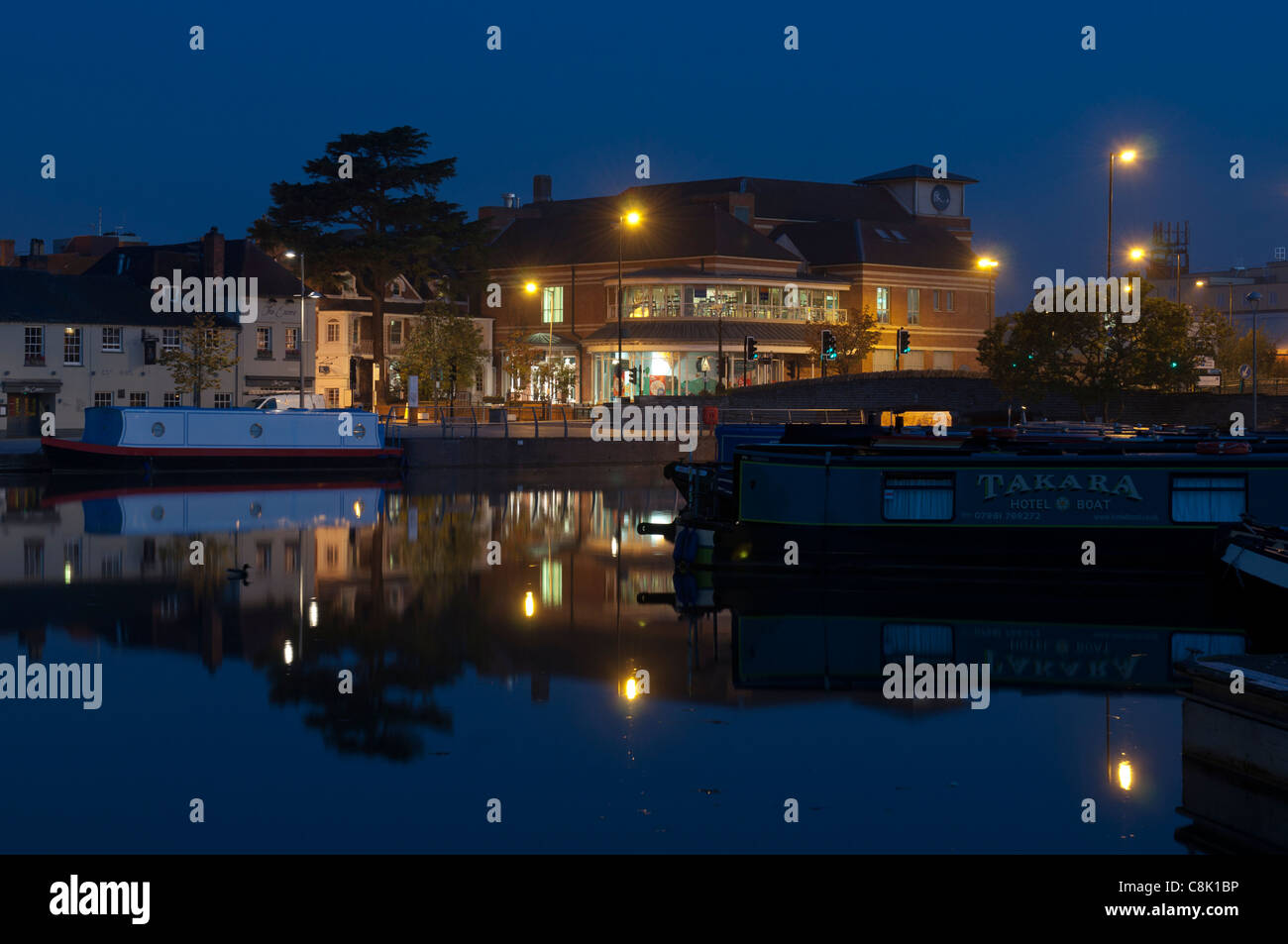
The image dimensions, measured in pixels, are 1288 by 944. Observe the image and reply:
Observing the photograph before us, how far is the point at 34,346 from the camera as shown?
6438cm

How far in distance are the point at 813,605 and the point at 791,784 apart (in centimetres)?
938

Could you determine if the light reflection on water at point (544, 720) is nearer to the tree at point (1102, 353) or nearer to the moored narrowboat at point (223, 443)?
the moored narrowboat at point (223, 443)

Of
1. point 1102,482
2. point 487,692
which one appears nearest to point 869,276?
point 1102,482

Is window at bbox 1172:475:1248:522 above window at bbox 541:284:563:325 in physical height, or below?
below

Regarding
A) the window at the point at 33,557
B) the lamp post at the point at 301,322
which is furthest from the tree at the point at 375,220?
the window at the point at 33,557

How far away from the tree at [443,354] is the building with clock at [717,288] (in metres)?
5.62

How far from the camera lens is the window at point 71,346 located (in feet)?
214

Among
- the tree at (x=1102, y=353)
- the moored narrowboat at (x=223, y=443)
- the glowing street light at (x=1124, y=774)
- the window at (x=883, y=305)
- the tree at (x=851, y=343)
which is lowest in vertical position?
the glowing street light at (x=1124, y=774)

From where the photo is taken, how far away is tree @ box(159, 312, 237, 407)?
65.9 m

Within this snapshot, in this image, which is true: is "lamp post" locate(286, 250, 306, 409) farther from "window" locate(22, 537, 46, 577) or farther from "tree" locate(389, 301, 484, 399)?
"window" locate(22, 537, 46, 577)

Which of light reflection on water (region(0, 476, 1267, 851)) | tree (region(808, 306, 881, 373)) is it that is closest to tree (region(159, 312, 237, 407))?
tree (region(808, 306, 881, 373))

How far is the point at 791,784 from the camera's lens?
12.3 meters

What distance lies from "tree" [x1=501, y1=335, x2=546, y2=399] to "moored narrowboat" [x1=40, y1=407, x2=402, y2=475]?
32424 mm
